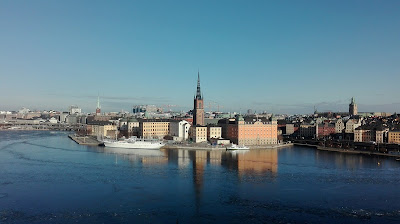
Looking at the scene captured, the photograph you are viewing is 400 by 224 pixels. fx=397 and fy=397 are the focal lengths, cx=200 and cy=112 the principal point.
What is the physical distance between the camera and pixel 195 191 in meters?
Answer: 14.0

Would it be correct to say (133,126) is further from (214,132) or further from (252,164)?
(252,164)

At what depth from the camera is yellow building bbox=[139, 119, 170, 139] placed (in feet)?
124

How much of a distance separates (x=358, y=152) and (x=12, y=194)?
23.2m

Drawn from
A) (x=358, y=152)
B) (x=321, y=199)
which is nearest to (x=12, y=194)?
(x=321, y=199)

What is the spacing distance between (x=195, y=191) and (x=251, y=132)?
19716 millimetres

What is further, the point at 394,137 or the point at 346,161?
the point at 394,137

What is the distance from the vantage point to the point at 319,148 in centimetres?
3170

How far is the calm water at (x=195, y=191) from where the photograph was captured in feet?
36.4

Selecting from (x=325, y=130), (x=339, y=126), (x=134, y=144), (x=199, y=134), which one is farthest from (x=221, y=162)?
(x=339, y=126)

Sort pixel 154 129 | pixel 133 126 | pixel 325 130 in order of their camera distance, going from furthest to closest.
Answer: pixel 133 126
pixel 325 130
pixel 154 129

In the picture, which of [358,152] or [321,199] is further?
[358,152]

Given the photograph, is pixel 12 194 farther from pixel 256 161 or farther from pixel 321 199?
pixel 256 161

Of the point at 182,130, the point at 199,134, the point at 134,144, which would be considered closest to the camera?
the point at 134,144

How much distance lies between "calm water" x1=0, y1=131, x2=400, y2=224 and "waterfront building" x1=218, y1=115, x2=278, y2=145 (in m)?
A: 10.6
